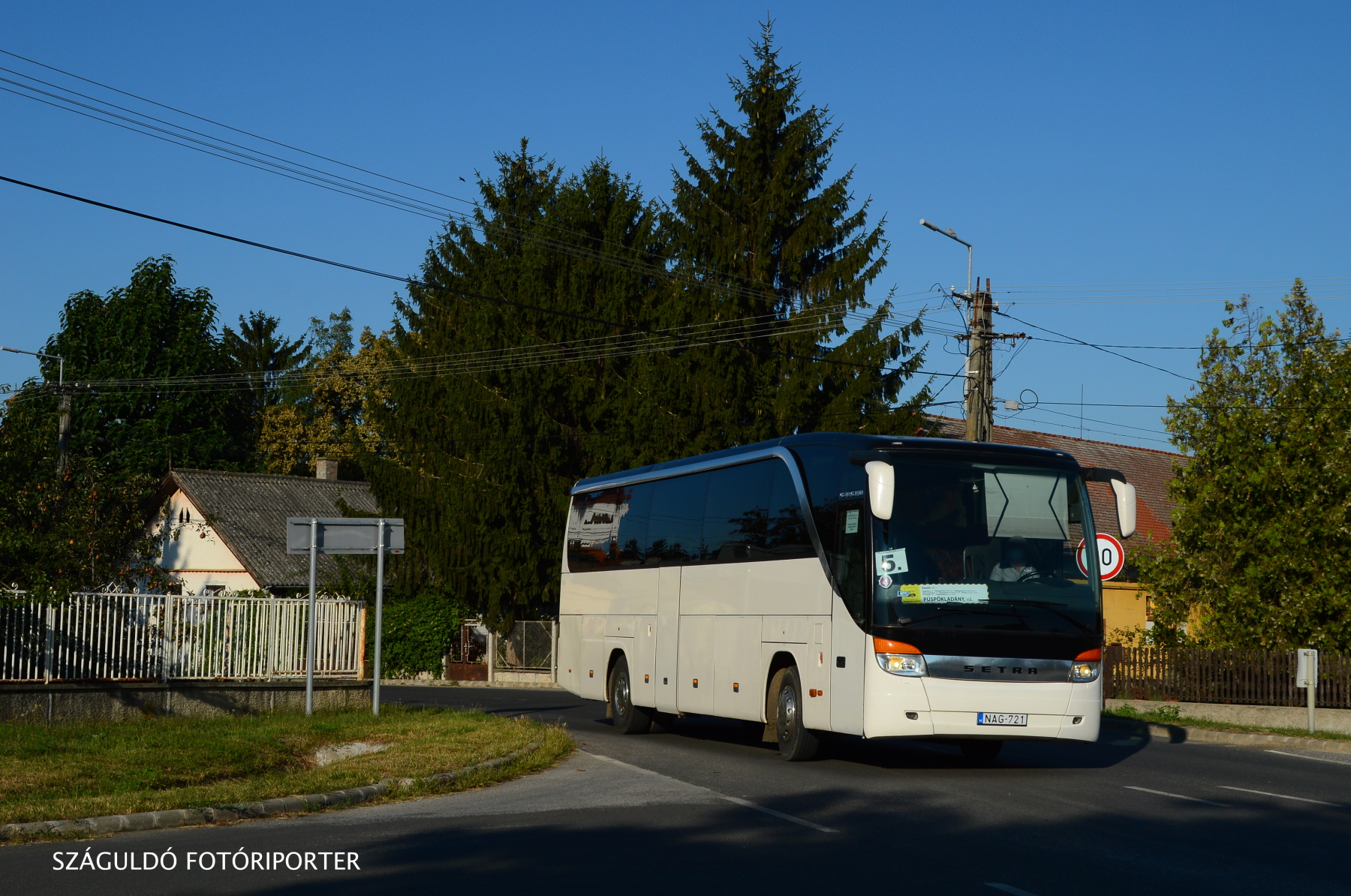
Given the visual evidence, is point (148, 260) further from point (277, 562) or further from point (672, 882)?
point (672, 882)

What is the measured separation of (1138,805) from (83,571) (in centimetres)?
1764

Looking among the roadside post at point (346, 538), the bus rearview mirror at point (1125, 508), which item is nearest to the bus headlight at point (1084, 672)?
the bus rearview mirror at point (1125, 508)

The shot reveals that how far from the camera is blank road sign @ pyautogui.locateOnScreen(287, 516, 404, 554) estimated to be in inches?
758

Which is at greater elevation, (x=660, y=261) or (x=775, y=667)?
(x=660, y=261)

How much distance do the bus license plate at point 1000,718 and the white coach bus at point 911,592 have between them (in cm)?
2

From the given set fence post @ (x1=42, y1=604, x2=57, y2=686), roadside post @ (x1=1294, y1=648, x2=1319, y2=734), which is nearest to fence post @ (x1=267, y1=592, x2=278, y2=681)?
fence post @ (x1=42, y1=604, x2=57, y2=686)

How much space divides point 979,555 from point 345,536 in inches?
358

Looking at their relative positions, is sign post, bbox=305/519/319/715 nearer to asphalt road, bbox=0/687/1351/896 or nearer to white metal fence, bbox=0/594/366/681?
Result: white metal fence, bbox=0/594/366/681

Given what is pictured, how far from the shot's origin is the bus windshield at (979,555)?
1417 centimetres

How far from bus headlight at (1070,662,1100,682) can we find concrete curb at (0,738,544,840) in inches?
248

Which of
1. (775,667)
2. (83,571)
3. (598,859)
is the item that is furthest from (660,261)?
(598,859)

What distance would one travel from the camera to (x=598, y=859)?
9.15m

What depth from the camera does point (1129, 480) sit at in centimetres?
3791

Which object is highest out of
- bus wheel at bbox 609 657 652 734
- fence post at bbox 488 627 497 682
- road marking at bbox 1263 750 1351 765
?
bus wheel at bbox 609 657 652 734
